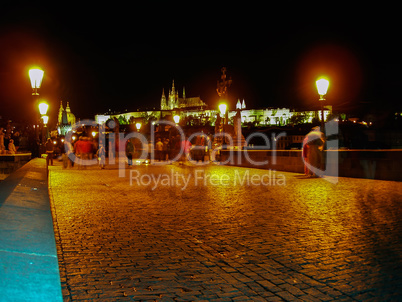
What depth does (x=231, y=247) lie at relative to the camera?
5246 millimetres

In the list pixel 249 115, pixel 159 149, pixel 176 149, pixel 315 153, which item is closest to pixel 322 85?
pixel 315 153

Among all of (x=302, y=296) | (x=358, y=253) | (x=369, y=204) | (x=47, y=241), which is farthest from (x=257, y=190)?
(x=47, y=241)

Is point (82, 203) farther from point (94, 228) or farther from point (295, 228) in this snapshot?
point (295, 228)

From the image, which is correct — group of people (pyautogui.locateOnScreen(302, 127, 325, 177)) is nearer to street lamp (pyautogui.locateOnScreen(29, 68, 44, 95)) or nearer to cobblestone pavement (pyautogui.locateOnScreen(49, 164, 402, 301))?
cobblestone pavement (pyautogui.locateOnScreen(49, 164, 402, 301))

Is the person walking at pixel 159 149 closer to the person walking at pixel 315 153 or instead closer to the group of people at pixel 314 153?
the group of people at pixel 314 153

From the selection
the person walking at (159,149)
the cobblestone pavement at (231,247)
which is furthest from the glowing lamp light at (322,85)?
the person walking at (159,149)

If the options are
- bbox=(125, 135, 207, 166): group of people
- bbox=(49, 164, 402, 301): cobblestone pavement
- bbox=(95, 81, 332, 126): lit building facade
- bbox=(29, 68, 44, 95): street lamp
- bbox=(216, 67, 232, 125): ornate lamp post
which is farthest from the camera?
bbox=(95, 81, 332, 126): lit building facade

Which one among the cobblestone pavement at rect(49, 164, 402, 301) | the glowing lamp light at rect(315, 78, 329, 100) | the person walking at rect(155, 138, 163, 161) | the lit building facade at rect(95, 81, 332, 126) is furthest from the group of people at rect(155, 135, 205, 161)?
the lit building facade at rect(95, 81, 332, 126)

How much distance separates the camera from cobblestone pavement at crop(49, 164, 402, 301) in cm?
371

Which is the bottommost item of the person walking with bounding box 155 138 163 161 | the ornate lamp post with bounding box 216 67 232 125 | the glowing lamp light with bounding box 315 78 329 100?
the person walking with bounding box 155 138 163 161

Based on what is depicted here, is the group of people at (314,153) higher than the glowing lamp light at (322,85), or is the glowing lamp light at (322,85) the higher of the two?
the glowing lamp light at (322,85)

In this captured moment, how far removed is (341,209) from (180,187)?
5.38 meters

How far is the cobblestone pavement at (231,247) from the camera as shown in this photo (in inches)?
146

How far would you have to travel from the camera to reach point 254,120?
163750 millimetres
